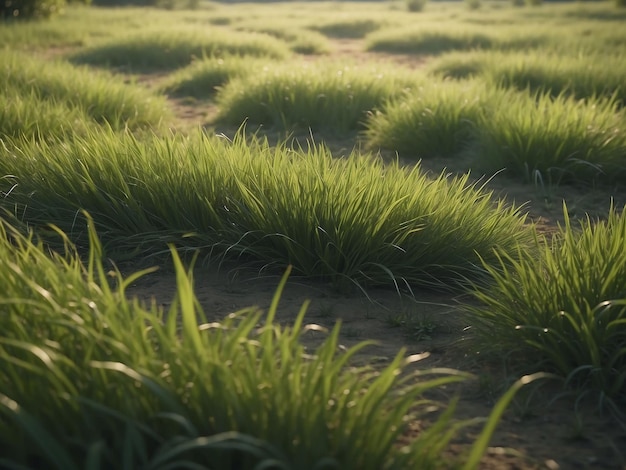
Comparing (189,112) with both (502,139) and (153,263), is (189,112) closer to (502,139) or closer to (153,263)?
(502,139)

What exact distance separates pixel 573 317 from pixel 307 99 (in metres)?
3.96

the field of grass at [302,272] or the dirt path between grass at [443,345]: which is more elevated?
the field of grass at [302,272]

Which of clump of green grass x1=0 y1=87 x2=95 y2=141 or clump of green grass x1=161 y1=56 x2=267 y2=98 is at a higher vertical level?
clump of green grass x1=0 y1=87 x2=95 y2=141

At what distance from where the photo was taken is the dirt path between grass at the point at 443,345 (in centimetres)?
173

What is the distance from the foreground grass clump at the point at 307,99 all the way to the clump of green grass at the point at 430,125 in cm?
39

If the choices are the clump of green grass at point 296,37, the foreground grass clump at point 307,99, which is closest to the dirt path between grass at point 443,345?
the foreground grass clump at point 307,99

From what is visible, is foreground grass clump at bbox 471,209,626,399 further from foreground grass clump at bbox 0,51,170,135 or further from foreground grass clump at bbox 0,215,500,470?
foreground grass clump at bbox 0,51,170,135

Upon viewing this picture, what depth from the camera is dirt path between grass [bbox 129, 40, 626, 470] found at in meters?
1.73

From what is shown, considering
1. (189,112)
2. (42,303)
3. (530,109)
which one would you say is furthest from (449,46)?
(42,303)

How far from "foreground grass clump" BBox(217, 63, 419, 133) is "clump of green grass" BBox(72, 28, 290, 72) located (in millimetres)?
3297

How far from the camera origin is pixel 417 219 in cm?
280

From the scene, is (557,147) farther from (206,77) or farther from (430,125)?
(206,77)

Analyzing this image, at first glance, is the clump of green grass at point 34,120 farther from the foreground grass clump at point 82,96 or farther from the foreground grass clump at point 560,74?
the foreground grass clump at point 560,74

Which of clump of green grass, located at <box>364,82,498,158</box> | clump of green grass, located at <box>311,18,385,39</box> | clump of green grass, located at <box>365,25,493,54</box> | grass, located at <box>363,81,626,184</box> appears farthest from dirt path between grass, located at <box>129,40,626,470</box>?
clump of green grass, located at <box>311,18,385,39</box>
